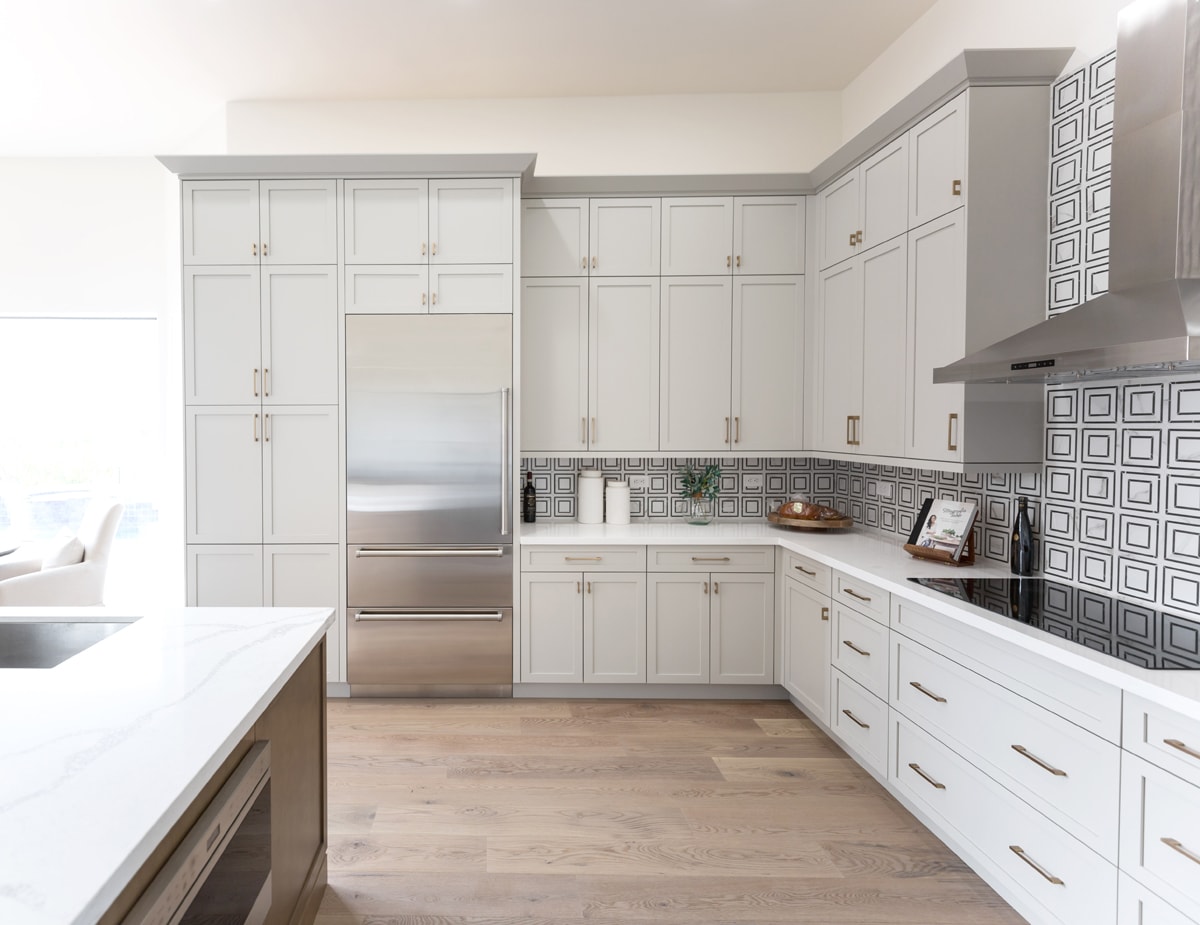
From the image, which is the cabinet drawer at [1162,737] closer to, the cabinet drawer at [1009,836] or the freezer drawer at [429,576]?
the cabinet drawer at [1009,836]

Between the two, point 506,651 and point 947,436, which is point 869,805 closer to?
point 947,436

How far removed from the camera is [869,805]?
2.70m

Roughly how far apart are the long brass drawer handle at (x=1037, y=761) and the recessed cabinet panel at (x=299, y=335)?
307 cm

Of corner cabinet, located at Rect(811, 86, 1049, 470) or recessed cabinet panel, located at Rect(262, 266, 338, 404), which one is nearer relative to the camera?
corner cabinet, located at Rect(811, 86, 1049, 470)

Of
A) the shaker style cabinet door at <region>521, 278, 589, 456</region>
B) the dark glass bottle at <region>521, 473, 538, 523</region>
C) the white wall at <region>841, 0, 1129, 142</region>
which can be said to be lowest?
the dark glass bottle at <region>521, 473, 538, 523</region>

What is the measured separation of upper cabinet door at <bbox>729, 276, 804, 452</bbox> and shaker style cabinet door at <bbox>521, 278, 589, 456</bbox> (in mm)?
782

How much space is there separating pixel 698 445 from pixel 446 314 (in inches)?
55.5

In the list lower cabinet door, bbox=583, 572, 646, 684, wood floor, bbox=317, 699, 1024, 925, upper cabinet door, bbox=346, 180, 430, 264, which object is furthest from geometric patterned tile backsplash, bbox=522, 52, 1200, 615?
upper cabinet door, bbox=346, 180, 430, 264

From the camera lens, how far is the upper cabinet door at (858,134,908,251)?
9.76 feet

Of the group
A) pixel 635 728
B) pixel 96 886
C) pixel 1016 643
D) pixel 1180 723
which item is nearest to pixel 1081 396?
pixel 1016 643

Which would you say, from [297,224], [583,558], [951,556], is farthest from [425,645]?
[951,556]

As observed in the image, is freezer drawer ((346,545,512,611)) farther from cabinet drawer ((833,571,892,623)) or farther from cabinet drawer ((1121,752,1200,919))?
cabinet drawer ((1121,752,1200,919))

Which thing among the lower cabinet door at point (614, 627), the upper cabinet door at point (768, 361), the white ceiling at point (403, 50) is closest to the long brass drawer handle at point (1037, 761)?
the lower cabinet door at point (614, 627)

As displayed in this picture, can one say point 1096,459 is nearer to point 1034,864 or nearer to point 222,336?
point 1034,864
